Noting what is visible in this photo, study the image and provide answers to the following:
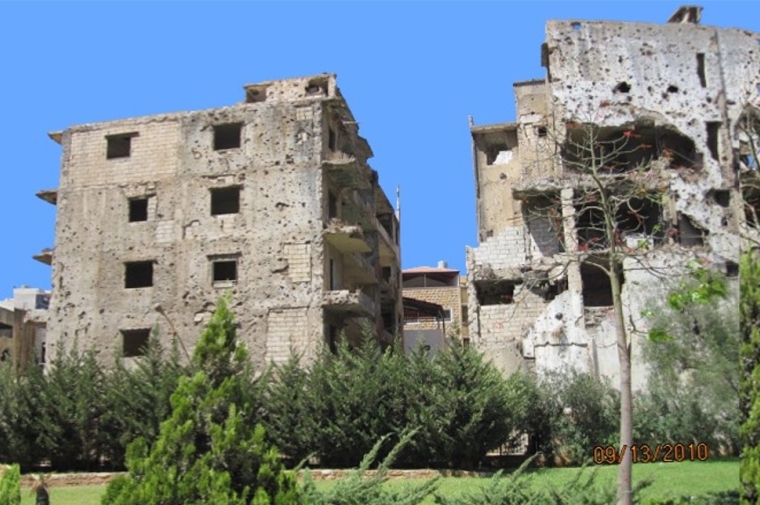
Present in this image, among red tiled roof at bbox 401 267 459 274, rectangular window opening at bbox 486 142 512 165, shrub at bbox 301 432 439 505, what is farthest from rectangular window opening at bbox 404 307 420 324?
shrub at bbox 301 432 439 505

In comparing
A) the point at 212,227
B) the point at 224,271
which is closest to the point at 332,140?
the point at 212,227

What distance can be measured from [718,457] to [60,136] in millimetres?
25975

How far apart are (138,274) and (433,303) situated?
2368 cm

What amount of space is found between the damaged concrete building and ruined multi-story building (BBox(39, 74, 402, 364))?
5.61 m

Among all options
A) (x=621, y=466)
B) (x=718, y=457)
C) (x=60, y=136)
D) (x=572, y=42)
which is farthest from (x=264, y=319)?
(x=621, y=466)

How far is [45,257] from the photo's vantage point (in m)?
32.3

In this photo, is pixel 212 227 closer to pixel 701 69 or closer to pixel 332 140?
pixel 332 140

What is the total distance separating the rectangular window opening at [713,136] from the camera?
34.5m

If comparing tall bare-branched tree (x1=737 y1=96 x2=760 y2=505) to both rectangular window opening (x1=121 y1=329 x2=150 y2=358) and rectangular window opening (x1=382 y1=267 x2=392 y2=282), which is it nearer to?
rectangular window opening (x1=121 y1=329 x2=150 y2=358)

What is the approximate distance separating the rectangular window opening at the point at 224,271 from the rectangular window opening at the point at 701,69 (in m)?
20.4

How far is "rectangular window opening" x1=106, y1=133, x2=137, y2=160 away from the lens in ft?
108

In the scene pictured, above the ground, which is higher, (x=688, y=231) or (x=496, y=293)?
(x=688, y=231)

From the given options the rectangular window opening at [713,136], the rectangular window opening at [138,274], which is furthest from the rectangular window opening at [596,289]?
the rectangular window opening at [138,274]

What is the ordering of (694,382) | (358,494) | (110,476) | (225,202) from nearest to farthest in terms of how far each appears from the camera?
(358,494)
(110,476)
(694,382)
(225,202)
